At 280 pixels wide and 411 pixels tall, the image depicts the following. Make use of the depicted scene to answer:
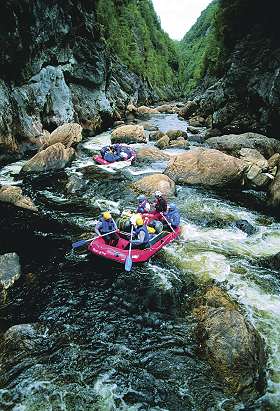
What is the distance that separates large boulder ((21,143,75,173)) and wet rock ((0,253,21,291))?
894 centimetres

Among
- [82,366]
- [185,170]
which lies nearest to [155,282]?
[82,366]

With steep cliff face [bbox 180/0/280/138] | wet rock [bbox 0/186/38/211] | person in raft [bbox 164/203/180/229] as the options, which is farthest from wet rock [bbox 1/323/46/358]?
steep cliff face [bbox 180/0/280/138]

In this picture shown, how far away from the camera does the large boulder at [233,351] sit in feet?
20.0

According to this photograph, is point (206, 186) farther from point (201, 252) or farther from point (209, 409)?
point (209, 409)

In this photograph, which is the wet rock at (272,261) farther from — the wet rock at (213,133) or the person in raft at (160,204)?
the wet rock at (213,133)

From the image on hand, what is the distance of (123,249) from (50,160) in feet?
32.5

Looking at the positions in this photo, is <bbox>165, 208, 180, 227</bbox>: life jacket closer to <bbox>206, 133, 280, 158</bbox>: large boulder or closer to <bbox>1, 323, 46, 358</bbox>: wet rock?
<bbox>1, 323, 46, 358</bbox>: wet rock

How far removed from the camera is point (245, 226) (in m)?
12.3

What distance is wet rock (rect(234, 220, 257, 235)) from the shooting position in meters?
12.2

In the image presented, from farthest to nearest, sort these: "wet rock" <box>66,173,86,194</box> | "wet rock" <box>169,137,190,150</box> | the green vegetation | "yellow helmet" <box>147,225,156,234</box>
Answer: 1. the green vegetation
2. "wet rock" <box>169,137,190,150</box>
3. "wet rock" <box>66,173,86,194</box>
4. "yellow helmet" <box>147,225,156,234</box>

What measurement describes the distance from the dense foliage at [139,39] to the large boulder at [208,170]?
109 ft

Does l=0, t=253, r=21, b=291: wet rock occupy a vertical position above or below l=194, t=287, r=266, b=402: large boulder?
above

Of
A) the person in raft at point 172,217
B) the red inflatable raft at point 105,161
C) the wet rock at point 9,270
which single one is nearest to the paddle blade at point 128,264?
the person in raft at point 172,217

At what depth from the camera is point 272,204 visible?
46.6 feet
